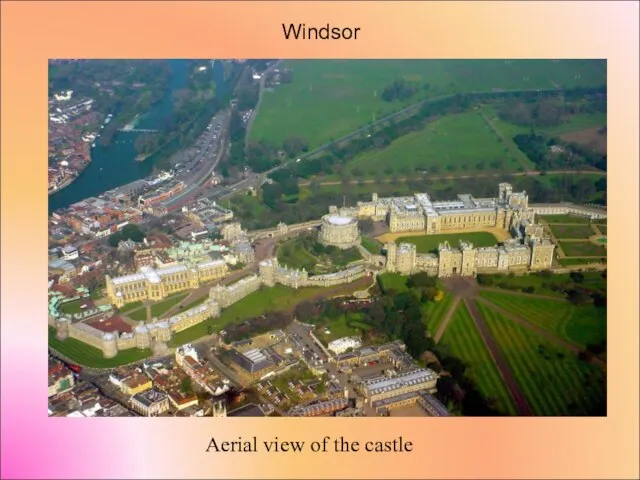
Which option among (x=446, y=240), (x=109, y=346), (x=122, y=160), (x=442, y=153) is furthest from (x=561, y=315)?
(x=122, y=160)

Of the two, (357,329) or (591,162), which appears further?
(591,162)

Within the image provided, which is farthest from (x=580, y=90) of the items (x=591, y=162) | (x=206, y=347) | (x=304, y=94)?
(x=206, y=347)

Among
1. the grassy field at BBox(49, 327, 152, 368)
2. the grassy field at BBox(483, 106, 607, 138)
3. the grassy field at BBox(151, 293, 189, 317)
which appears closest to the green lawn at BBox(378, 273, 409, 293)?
the grassy field at BBox(151, 293, 189, 317)

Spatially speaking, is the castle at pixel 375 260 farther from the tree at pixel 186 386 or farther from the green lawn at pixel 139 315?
the tree at pixel 186 386

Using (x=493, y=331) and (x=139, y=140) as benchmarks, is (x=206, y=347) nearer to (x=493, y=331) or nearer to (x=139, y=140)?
(x=493, y=331)

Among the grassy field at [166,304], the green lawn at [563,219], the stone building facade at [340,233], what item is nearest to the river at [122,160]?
the grassy field at [166,304]

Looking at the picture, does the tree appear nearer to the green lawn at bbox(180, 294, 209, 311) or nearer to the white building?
the white building
